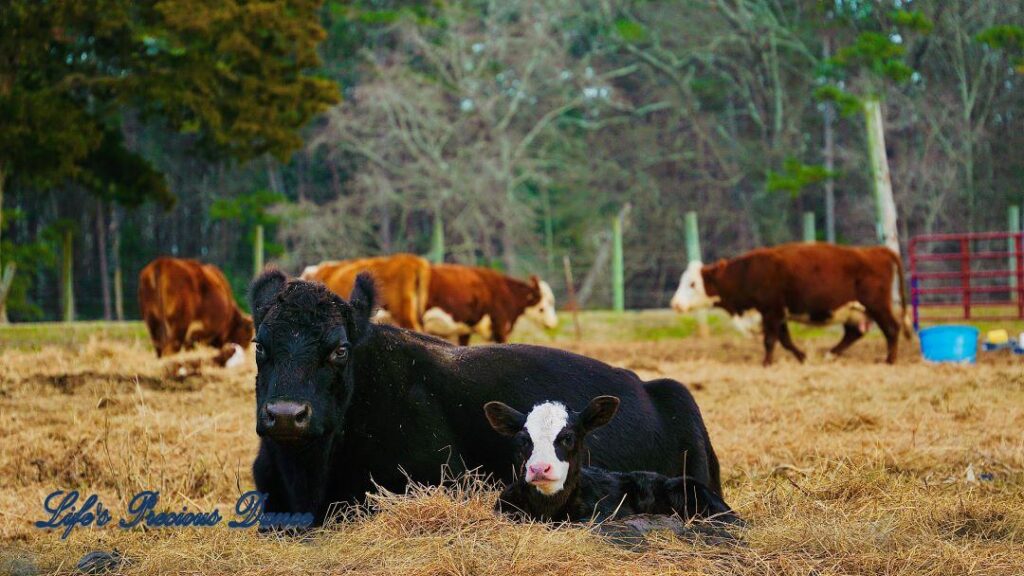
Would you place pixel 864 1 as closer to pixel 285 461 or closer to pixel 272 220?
pixel 272 220

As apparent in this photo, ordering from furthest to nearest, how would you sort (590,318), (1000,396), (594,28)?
(594,28) < (590,318) < (1000,396)

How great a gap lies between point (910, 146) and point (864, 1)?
18.5 feet

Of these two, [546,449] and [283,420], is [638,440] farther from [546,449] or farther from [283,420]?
[283,420]

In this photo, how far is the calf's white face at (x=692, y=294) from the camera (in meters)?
16.9

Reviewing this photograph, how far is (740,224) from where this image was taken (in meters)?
37.8

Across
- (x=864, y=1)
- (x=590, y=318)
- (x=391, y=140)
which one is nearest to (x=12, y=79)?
(x=590, y=318)

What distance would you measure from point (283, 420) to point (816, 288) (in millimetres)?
12057

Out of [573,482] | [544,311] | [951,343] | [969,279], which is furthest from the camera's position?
[969,279]

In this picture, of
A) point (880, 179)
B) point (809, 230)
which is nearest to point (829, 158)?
point (809, 230)

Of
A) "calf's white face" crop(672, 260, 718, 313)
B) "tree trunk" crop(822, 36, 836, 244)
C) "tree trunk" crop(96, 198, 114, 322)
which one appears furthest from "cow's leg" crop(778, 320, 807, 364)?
"tree trunk" crop(96, 198, 114, 322)

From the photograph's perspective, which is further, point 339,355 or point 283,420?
point 339,355

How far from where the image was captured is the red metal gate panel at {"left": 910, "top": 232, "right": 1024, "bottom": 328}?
65.2 ft

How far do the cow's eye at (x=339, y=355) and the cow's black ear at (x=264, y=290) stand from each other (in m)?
0.42

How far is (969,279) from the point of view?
24.3 metres
